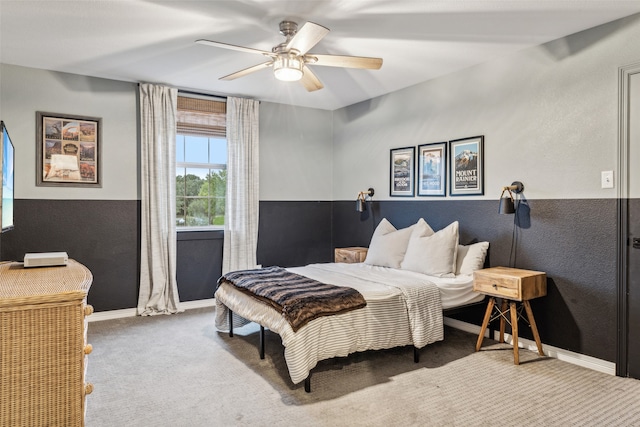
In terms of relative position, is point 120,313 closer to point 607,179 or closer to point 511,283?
point 511,283

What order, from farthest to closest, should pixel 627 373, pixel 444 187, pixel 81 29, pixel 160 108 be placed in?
pixel 160 108 < pixel 444 187 < pixel 81 29 < pixel 627 373

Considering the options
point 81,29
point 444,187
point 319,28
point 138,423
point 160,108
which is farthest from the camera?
point 160,108

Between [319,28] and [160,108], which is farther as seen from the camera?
[160,108]

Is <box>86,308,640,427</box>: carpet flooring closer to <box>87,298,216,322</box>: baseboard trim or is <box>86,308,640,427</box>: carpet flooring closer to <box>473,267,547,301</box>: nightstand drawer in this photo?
<box>473,267,547,301</box>: nightstand drawer

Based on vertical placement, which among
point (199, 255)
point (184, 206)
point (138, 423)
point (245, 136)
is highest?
point (245, 136)

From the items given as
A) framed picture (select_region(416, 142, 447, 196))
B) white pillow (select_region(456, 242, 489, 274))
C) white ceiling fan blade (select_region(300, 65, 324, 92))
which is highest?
white ceiling fan blade (select_region(300, 65, 324, 92))

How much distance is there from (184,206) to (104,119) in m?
1.25

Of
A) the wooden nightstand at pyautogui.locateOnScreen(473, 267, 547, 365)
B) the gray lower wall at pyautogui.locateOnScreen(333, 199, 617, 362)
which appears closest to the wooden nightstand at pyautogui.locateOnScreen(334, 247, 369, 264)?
the gray lower wall at pyautogui.locateOnScreen(333, 199, 617, 362)

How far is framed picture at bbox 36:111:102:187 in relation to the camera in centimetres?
409

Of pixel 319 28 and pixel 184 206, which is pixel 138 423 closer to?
pixel 319 28

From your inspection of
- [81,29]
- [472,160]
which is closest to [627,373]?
[472,160]

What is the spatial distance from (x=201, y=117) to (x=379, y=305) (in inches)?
126

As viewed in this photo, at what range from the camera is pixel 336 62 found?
122 inches

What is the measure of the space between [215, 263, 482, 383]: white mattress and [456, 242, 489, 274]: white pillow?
6.0 inches
